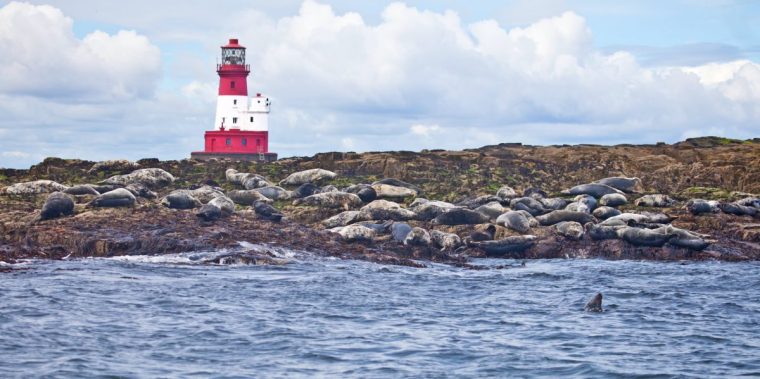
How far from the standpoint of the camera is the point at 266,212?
112 feet

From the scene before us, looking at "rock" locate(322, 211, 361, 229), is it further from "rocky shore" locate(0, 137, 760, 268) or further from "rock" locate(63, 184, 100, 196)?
"rock" locate(63, 184, 100, 196)

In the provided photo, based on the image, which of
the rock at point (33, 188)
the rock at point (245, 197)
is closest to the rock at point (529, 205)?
the rock at point (245, 197)

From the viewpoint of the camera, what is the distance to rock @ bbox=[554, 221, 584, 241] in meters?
33.2

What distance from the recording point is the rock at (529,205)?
3572 cm

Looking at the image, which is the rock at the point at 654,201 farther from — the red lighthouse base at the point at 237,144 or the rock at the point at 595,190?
the red lighthouse base at the point at 237,144

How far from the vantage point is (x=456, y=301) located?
76.4 feet

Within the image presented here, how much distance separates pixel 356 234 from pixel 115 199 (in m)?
8.64

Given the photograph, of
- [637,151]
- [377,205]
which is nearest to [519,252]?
[377,205]

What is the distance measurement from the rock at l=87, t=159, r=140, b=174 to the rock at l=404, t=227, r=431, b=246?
18.4 metres

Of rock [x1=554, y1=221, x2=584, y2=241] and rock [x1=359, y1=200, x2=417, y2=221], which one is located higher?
rock [x1=359, y1=200, x2=417, y2=221]

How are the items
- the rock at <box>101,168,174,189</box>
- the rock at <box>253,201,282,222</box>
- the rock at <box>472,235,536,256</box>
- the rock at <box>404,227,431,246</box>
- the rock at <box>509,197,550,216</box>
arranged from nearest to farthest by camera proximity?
the rock at <box>404,227,431,246</box>, the rock at <box>472,235,536,256</box>, the rock at <box>253,201,282,222</box>, the rock at <box>509,197,550,216</box>, the rock at <box>101,168,174,189</box>

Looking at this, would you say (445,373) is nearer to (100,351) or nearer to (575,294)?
(100,351)

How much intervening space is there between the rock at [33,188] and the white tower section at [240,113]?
85.5ft

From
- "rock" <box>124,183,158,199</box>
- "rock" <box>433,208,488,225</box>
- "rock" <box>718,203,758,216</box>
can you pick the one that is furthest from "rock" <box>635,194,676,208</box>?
"rock" <box>124,183,158,199</box>
